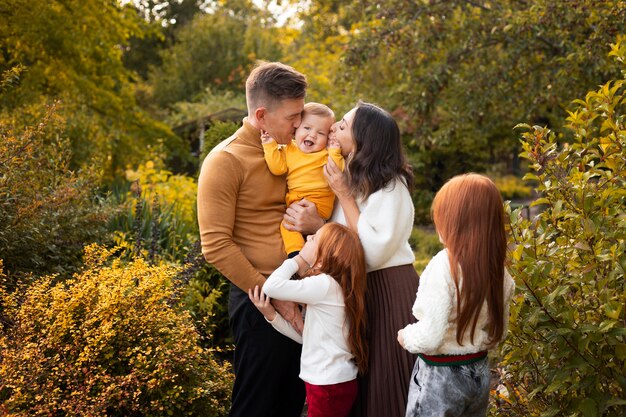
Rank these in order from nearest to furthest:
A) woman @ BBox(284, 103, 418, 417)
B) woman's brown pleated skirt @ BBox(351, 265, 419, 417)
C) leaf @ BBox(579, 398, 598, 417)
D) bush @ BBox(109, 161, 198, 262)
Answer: leaf @ BBox(579, 398, 598, 417)
woman @ BBox(284, 103, 418, 417)
woman's brown pleated skirt @ BBox(351, 265, 419, 417)
bush @ BBox(109, 161, 198, 262)

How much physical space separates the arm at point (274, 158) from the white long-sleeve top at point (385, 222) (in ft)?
1.19

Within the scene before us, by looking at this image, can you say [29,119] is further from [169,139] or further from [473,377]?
[473,377]

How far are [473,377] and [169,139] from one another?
979 centimetres

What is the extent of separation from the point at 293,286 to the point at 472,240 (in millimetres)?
782

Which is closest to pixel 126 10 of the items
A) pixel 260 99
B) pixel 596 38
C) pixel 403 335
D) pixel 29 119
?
pixel 29 119

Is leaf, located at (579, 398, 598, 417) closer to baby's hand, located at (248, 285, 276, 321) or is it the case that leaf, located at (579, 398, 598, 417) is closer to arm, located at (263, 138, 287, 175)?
baby's hand, located at (248, 285, 276, 321)

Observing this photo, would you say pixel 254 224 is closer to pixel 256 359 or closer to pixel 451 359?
pixel 256 359

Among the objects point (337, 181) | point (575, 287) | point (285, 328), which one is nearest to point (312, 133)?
point (337, 181)

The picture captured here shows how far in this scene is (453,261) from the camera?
2871mm

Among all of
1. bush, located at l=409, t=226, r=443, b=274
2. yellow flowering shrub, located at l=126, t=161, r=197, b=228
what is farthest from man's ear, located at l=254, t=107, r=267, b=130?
bush, located at l=409, t=226, r=443, b=274

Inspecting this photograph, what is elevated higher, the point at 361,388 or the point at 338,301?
the point at 338,301

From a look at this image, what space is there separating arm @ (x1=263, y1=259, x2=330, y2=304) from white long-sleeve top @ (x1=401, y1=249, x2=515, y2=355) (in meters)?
0.43

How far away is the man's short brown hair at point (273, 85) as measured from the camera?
3209 millimetres

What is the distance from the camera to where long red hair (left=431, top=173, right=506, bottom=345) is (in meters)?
2.85
